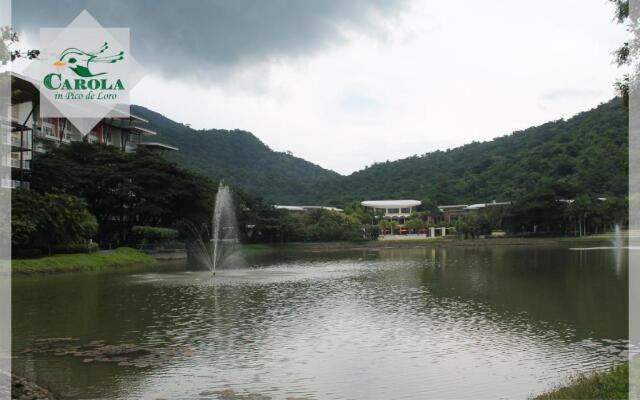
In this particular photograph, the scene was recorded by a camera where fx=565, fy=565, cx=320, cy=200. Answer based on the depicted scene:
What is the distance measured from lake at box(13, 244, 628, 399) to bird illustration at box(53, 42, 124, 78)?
18.2 metres

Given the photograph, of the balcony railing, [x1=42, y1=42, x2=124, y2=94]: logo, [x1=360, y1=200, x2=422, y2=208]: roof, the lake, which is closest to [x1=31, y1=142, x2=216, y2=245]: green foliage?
the balcony railing

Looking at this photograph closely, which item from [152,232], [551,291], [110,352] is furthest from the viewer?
[152,232]

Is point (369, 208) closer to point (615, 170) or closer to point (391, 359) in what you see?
point (615, 170)

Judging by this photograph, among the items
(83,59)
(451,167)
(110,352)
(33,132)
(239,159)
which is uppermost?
(239,159)

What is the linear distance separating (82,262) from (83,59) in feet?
45.6

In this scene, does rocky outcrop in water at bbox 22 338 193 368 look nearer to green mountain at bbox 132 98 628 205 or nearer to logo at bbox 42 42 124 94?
logo at bbox 42 42 124 94

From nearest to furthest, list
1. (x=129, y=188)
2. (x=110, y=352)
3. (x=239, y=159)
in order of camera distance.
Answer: (x=110, y=352), (x=129, y=188), (x=239, y=159)

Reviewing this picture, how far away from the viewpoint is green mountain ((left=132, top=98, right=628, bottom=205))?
246 feet

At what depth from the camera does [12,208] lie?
89.2ft

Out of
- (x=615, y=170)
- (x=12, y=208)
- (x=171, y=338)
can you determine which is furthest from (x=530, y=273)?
(x=615, y=170)

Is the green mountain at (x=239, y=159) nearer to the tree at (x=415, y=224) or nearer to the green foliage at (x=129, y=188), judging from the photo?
the tree at (x=415, y=224)

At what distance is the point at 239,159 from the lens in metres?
114

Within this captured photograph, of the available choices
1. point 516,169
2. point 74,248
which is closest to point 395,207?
point 516,169

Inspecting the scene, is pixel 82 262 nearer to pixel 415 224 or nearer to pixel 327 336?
pixel 327 336
